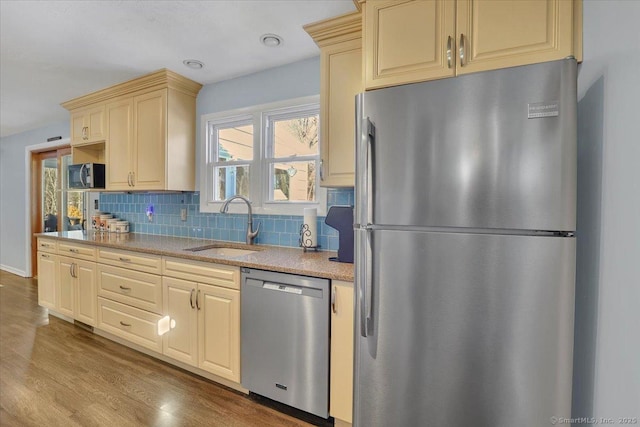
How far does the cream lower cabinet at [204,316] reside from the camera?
2.04 meters

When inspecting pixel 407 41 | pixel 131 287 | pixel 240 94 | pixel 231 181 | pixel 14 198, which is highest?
pixel 240 94

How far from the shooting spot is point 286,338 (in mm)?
1825

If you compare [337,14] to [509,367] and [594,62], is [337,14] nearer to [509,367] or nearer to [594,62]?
[594,62]

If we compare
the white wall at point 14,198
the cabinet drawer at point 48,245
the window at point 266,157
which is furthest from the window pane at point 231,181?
the white wall at point 14,198

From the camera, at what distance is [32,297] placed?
13.8ft

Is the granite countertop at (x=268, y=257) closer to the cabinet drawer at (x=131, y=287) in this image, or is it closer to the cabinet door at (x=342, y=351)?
the cabinet door at (x=342, y=351)

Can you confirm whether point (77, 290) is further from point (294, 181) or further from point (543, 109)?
point (543, 109)

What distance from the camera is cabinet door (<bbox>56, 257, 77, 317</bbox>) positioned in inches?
122

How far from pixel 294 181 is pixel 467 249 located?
1.78m

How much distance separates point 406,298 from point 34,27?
2.88m

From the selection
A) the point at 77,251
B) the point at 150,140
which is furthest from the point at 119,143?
the point at 77,251

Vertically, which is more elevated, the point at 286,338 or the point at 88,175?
the point at 88,175

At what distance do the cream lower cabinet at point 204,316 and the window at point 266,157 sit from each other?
2.62 ft

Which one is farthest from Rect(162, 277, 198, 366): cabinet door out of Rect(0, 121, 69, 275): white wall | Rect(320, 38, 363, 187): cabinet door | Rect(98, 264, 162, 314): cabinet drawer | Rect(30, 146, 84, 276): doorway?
Rect(0, 121, 69, 275): white wall
